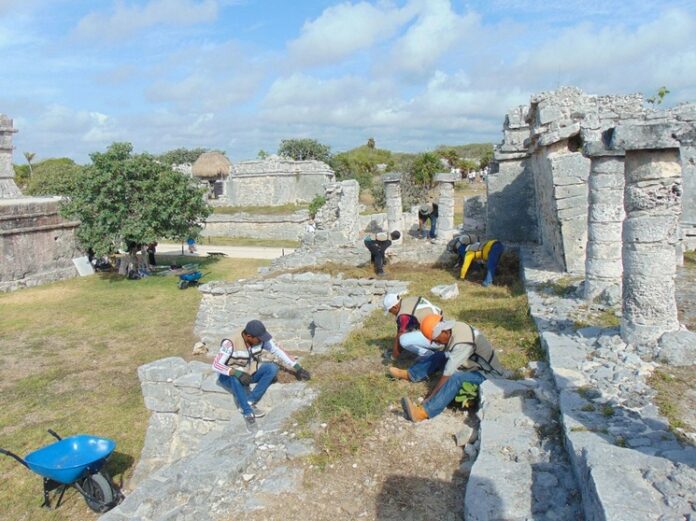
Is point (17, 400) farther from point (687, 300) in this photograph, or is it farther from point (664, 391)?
point (687, 300)

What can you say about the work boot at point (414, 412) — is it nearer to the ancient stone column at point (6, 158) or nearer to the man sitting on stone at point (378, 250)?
the man sitting on stone at point (378, 250)

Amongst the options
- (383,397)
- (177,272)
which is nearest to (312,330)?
(383,397)

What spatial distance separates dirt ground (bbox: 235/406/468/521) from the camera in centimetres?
394

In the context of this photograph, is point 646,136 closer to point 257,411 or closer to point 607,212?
point 607,212

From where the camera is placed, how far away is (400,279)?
11836 mm

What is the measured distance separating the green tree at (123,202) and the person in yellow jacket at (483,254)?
10692mm

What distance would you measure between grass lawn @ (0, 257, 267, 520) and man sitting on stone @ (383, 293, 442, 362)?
3.84 meters

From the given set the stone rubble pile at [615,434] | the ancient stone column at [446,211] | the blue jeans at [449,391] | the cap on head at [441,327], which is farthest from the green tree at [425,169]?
the blue jeans at [449,391]

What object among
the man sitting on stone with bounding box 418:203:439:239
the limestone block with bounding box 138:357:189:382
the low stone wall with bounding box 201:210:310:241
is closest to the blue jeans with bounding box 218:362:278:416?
the limestone block with bounding box 138:357:189:382

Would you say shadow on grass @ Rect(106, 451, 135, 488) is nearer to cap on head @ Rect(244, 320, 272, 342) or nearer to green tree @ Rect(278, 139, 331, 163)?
cap on head @ Rect(244, 320, 272, 342)

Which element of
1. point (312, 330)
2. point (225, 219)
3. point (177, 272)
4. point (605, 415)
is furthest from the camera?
point (225, 219)

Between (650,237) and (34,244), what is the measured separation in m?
19.5

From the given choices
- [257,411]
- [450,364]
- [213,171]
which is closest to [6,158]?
[213,171]

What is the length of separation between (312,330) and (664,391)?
6533mm
